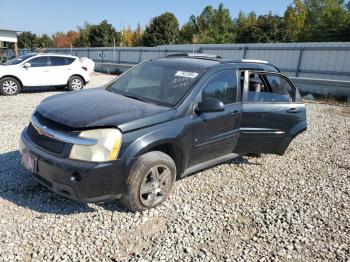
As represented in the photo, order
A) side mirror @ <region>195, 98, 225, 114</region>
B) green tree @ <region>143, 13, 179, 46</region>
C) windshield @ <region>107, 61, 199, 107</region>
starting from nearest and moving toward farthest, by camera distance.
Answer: side mirror @ <region>195, 98, 225, 114</region>, windshield @ <region>107, 61, 199, 107</region>, green tree @ <region>143, 13, 179, 46</region>

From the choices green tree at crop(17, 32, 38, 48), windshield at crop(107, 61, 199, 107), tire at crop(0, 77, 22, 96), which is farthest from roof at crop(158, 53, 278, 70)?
green tree at crop(17, 32, 38, 48)

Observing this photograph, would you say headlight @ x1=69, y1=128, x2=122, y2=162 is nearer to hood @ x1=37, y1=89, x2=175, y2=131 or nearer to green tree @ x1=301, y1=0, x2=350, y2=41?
hood @ x1=37, y1=89, x2=175, y2=131

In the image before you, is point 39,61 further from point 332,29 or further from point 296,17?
point 296,17

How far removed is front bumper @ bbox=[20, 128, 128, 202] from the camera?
9.50 ft

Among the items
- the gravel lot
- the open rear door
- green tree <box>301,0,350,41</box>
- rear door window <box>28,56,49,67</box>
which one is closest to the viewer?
the gravel lot

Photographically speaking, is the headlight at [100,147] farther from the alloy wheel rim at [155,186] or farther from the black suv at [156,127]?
the alloy wheel rim at [155,186]

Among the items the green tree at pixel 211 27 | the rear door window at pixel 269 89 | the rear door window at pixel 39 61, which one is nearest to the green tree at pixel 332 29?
the green tree at pixel 211 27

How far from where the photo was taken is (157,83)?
412cm

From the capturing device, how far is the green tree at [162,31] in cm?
3938

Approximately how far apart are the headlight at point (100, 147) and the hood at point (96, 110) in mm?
80

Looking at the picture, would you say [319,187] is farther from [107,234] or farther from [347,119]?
[347,119]

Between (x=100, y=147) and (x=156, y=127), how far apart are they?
67 centimetres

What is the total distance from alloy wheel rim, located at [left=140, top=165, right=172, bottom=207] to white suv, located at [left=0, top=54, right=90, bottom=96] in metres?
9.21

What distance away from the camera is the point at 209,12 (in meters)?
53.8
